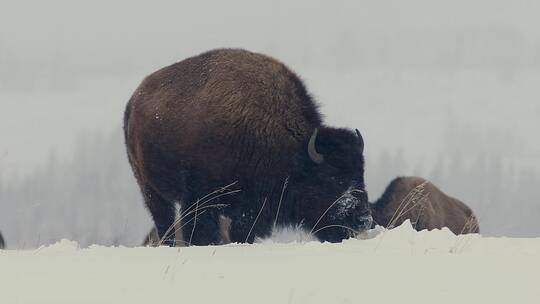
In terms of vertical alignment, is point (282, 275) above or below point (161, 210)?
above

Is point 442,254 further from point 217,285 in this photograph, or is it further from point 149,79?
point 149,79

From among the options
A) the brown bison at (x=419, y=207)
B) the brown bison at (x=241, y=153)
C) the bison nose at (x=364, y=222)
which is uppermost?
the brown bison at (x=241, y=153)

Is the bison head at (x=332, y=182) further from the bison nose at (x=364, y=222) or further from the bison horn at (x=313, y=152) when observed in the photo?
the bison nose at (x=364, y=222)

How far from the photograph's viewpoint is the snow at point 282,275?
3.45 metres

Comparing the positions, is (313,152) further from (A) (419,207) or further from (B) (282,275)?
(B) (282,275)

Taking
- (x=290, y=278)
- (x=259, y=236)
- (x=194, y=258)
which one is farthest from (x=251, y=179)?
(x=290, y=278)

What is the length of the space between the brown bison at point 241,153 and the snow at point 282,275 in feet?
11.7

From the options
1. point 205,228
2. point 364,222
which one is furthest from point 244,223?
point 364,222

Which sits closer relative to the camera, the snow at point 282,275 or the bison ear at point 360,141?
the snow at point 282,275

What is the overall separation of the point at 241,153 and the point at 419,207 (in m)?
4.73

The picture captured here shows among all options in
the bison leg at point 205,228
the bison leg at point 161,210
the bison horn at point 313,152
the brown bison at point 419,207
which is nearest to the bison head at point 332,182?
the bison horn at point 313,152

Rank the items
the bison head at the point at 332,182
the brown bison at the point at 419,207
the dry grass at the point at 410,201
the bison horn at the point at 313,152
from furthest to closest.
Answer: the brown bison at the point at 419,207 < the bison horn at the point at 313,152 < the bison head at the point at 332,182 < the dry grass at the point at 410,201

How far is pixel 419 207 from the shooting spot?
12414 millimetres

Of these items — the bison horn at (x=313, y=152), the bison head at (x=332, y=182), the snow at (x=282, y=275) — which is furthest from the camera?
the bison horn at (x=313, y=152)
